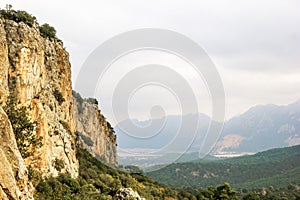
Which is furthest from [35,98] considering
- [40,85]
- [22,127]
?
[22,127]

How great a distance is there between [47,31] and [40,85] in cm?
788

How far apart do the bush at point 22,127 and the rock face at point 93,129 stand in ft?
120

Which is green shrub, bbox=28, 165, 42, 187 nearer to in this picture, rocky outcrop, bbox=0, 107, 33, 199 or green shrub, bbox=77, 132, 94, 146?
rocky outcrop, bbox=0, 107, 33, 199

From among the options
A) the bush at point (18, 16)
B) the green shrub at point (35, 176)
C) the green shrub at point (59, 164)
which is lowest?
the green shrub at point (35, 176)

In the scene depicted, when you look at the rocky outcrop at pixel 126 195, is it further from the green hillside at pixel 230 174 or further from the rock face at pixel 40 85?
the green hillside at pixel 230 174

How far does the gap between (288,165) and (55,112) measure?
107 meters

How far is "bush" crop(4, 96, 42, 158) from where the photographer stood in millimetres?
22250

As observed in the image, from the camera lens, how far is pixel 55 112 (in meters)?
32.9

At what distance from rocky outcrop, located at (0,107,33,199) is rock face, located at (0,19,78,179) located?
7.85m

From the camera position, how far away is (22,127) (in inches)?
916

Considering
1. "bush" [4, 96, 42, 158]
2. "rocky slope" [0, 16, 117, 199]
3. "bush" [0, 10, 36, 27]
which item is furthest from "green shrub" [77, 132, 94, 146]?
"bush" [4, 96, 42, 158]

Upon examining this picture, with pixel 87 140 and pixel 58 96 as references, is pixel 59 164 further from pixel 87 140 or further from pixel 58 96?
pixel 87 140

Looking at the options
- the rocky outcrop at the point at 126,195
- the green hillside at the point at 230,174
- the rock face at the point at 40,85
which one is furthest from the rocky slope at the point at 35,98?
the green hillside at the point at 230,174

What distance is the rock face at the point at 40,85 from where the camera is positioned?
24.3 m
